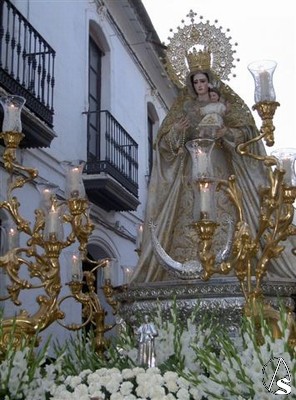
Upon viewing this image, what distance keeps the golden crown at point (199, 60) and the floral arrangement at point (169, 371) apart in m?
2.46

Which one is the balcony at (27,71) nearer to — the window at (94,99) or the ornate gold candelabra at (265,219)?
the window at (94,99)

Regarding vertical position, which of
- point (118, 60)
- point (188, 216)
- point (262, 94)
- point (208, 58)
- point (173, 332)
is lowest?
point (173, 332)

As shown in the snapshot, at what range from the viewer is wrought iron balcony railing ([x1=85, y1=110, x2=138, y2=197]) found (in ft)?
27.0

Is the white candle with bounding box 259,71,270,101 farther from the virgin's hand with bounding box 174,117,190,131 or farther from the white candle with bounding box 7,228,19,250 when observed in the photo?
the white candle with bounding box 7,228,19,250

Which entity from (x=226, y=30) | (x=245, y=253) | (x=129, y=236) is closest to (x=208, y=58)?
(x=226, y=30)

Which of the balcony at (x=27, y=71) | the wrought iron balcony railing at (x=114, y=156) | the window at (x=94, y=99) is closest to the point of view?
the balcony at (x=27, y=71)

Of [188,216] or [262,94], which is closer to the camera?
[262,94]

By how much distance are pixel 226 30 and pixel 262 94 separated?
5.52 ft

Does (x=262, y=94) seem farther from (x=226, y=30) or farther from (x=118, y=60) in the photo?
(x=118, y=60)

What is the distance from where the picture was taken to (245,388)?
191 cm

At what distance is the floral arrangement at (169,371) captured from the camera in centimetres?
190

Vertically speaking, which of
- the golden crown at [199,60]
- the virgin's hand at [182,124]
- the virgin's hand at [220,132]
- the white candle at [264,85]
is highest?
the golden crown at [199,60]

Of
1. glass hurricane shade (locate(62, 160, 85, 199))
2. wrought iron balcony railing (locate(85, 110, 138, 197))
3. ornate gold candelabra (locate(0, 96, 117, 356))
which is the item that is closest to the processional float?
ornate gold candelabra (locate(0, 96, 117, 356))

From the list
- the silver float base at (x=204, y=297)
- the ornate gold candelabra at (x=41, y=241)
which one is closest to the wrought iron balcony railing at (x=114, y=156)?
the ornate gold candelabra at (x=41, y=241)
